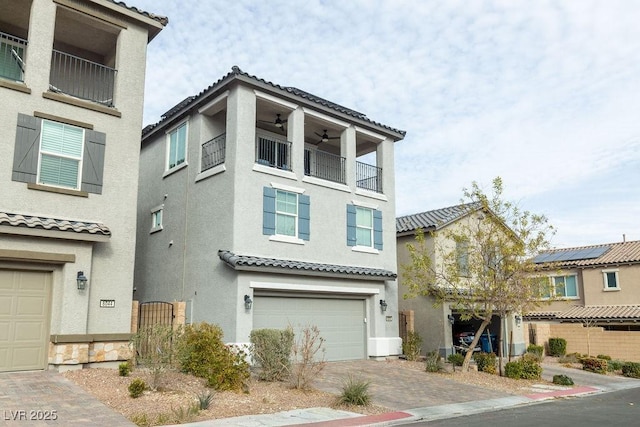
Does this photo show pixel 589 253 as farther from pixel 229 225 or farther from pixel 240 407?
pixel 240 407

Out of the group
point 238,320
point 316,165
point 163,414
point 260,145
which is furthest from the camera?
point 316,165

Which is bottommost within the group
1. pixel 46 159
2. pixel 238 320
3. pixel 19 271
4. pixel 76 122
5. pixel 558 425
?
pixel 558 425

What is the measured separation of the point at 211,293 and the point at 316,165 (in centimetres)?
762

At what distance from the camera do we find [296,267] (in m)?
17.7

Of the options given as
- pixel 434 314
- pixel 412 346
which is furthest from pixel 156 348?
pixel 434 314

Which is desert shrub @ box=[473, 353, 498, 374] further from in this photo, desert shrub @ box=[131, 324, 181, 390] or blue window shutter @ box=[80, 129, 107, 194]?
blue window shutter @ box=[80, 129, 107, 194]

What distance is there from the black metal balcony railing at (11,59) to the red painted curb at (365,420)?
12406 millimetres

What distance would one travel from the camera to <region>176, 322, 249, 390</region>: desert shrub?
1276 centimetres

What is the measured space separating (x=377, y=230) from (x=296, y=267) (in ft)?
17.3

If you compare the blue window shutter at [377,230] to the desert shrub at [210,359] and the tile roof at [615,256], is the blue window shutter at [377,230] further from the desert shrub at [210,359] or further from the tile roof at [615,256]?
the tile roof at [615,256]

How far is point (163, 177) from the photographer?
21969mm

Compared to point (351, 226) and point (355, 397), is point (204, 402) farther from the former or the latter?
point (351, 226)

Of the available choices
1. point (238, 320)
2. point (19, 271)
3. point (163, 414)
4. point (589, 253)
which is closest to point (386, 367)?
point (238, 320)

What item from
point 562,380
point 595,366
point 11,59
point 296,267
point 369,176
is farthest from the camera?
point 369,176
